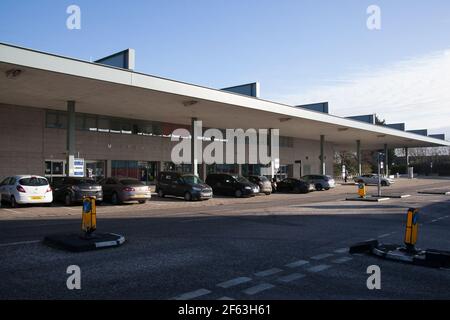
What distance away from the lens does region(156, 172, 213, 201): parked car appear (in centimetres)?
2340

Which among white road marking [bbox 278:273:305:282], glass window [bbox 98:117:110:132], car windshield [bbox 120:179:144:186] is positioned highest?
glass window [bbox 98:117:110:132]

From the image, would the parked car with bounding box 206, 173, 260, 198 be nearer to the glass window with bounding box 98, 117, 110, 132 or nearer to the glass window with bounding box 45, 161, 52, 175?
the glass window with bounding box 98, 117, 110, 132

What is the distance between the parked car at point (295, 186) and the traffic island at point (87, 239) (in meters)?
24.3

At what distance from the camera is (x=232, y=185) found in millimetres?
27094

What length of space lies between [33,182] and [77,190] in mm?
1875

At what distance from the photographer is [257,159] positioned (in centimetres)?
4200

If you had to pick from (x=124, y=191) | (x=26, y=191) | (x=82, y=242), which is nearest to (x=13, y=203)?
(x=26, y=191)

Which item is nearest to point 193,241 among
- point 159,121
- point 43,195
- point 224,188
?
point 43,195

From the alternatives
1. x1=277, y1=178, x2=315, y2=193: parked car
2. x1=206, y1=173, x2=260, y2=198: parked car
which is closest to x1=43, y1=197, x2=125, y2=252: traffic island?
x1=206, y1=173, x2=260, y2=198: parked car

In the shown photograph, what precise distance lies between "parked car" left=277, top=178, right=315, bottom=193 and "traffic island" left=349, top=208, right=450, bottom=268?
77.6 feet

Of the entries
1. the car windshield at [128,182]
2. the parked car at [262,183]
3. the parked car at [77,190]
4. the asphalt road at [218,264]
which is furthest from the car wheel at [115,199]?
the parked car at [262,183]

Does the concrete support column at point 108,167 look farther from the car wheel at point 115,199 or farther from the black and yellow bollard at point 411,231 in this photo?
the black and yellow bollard at point 411,231

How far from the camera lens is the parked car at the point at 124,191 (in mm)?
20225
